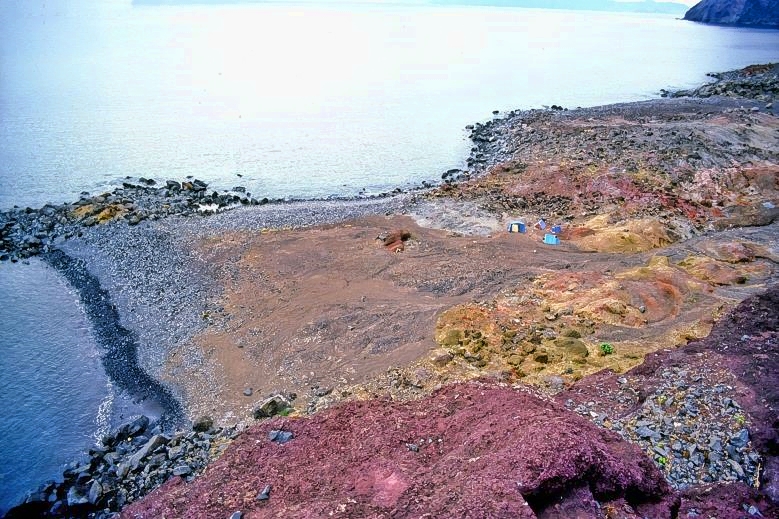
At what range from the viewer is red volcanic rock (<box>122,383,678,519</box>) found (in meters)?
8.48

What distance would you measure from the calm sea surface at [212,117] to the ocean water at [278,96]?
233mm

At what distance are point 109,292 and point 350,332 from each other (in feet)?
32.9

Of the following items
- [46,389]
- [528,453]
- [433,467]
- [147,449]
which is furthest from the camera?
[46,389]

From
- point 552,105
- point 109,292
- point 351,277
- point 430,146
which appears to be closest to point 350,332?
point 351,277

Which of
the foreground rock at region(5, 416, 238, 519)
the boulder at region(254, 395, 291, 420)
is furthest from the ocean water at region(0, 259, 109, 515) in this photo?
the boulder at region(254, 395, 291, 420)

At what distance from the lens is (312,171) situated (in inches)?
1464

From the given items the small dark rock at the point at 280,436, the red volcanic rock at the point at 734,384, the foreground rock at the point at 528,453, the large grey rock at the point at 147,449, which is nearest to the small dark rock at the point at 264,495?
the foreground rock at the point at 528,453

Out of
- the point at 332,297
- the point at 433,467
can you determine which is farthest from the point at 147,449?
the point at 332,297

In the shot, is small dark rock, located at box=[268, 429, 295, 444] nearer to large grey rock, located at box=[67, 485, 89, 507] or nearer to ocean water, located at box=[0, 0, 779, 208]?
large grey rock, located at box=[67, 485, 89, 507]

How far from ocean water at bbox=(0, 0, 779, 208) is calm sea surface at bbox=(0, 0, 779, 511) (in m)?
0.23

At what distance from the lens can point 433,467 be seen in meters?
10.0

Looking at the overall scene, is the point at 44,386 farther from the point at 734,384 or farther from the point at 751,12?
the point at 751,12

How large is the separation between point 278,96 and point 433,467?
57.5 meters

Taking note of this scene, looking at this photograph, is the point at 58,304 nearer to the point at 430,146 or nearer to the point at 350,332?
the point at 350,332
